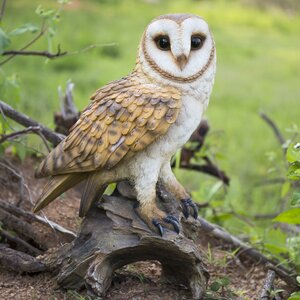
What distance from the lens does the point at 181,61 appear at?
189 centimetres

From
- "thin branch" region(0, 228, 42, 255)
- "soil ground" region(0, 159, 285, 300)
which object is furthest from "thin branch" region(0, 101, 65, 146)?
"thin branch" region(0, 228, 42, 255)

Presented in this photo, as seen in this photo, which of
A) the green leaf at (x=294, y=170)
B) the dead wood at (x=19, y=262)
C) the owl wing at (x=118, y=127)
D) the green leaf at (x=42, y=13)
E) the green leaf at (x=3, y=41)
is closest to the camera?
the owl wing at (x=118, y=127)

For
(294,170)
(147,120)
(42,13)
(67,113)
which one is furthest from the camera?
(67,113)

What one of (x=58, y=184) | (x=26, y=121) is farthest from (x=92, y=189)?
(x=26, y=121)

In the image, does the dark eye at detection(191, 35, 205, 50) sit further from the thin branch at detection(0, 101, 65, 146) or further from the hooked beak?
the thin branch at detection(0, 101, 65, 146)

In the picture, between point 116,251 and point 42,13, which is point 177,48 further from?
point 42,13

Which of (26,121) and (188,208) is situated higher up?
(26,121)

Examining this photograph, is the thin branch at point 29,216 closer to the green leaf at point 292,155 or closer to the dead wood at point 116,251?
the dead wood at point 116,251

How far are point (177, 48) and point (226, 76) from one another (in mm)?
4196

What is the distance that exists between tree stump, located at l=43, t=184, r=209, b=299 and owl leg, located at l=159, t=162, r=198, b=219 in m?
0.06

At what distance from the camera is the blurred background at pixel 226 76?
3.36 m

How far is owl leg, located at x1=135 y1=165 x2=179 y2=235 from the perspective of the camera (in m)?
1.92

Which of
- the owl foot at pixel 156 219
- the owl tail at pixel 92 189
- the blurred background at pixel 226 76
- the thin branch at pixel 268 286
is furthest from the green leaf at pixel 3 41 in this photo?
the thin branch at pixel 268 286

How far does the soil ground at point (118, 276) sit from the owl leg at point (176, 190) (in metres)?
0.22
